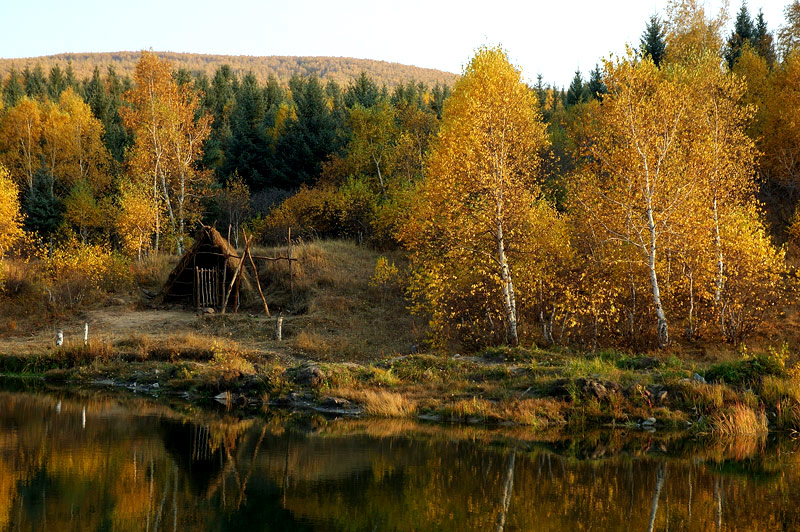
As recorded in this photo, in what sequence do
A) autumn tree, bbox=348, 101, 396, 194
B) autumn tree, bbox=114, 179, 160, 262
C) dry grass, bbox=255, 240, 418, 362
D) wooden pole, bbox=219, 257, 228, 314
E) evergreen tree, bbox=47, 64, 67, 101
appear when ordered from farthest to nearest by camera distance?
1. evergreen tree, bbox=47, 64, 67, 101
2. autumn tree, bbox=348, 101, 396, 194
3. autumn tree, bbox=114, 179, 160, 262
4. wooden pole, bbox=219, 257, 228, 314
5. dry grass, bbox=255, 240, 418, 362

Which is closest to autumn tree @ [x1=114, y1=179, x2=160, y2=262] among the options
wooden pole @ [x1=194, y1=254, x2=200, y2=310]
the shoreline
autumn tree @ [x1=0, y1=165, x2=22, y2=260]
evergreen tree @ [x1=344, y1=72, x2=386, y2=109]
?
autumn tree @ [x1=0, y1=165, x2=22, y2=260]

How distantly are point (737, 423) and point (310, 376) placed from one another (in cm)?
1058

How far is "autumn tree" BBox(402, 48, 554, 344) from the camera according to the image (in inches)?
929

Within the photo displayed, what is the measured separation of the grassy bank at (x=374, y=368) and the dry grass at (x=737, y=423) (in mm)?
31

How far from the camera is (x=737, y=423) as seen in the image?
53.6ft

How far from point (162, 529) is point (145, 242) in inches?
1336

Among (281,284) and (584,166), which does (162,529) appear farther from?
(281,284)

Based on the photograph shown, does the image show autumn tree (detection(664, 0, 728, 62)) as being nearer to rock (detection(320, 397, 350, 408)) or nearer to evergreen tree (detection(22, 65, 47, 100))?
rock (detection(320, 397, 350, 408))

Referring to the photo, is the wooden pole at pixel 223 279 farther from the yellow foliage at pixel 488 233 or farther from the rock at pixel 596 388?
the rock at pixel 596 388

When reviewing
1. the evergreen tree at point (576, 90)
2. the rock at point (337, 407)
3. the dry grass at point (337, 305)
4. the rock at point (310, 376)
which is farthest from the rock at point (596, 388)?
the evergreen tree at point (576, 90)

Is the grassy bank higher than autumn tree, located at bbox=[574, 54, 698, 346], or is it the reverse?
autumn tree, located at bbox=[574, 54, 698, 346]

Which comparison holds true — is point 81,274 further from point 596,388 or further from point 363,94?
point 363,94

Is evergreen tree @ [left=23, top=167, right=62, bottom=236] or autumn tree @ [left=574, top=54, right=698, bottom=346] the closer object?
autumn tree @ [left=574, top=54, right=698, bottom=346]

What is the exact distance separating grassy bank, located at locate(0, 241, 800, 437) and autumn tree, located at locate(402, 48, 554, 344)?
1.92 m
